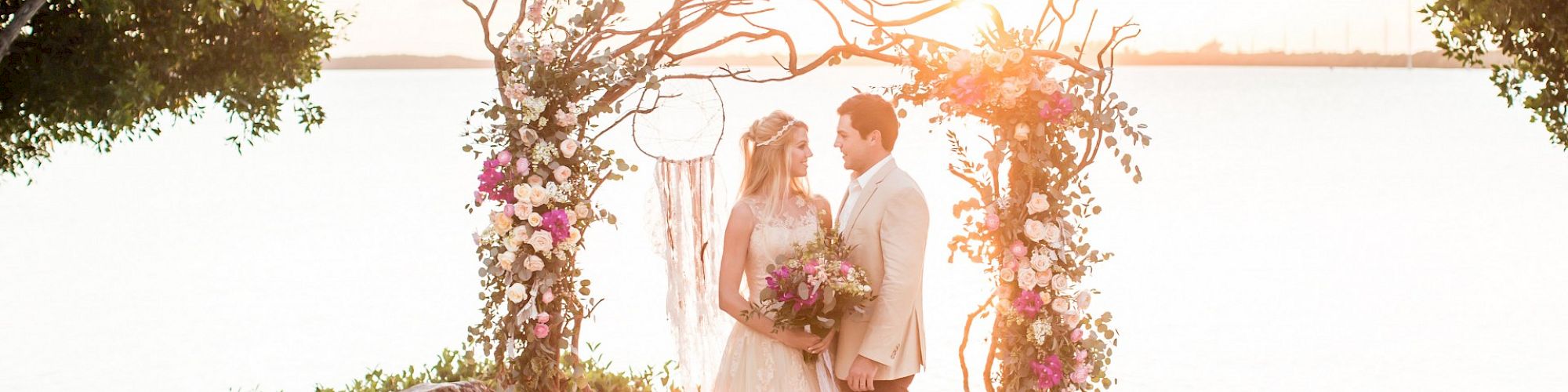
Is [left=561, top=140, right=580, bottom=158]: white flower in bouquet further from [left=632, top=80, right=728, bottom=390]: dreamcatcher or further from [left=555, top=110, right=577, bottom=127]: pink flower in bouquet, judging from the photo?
[left=632, top=80, right=728, bottom=390]: dreamcatcher

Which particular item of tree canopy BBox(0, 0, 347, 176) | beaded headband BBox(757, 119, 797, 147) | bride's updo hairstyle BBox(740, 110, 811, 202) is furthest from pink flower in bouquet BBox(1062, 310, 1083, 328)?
tree canopy BBox(0, 0, 347, 176)

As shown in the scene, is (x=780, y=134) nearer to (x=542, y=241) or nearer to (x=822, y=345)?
(x=822, y=345)

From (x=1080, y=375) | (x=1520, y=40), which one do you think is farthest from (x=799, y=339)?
(x=1520, y=40)

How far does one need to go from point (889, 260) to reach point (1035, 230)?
2.54ft

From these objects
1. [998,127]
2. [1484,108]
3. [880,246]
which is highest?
[998,127]

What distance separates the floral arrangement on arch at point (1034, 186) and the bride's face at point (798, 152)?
82cm

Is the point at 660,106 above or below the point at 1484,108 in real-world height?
above

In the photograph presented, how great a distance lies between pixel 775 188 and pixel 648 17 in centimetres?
215

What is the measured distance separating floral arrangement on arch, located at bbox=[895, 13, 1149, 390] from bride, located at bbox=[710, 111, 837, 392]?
815mm

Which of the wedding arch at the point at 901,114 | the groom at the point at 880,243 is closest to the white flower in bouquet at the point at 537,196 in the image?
the wedding arch at the point at 901,114

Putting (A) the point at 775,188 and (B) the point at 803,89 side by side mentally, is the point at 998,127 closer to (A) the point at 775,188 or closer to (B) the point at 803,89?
(A) the point at 775,188

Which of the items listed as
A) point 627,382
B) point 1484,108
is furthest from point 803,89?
point 627,382

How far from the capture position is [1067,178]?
4.88 meters

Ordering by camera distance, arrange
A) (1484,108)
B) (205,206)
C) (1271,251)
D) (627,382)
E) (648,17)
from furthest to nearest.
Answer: (1484,108) → (205,206) → (1271,251) → (627,382) → (648,17)
